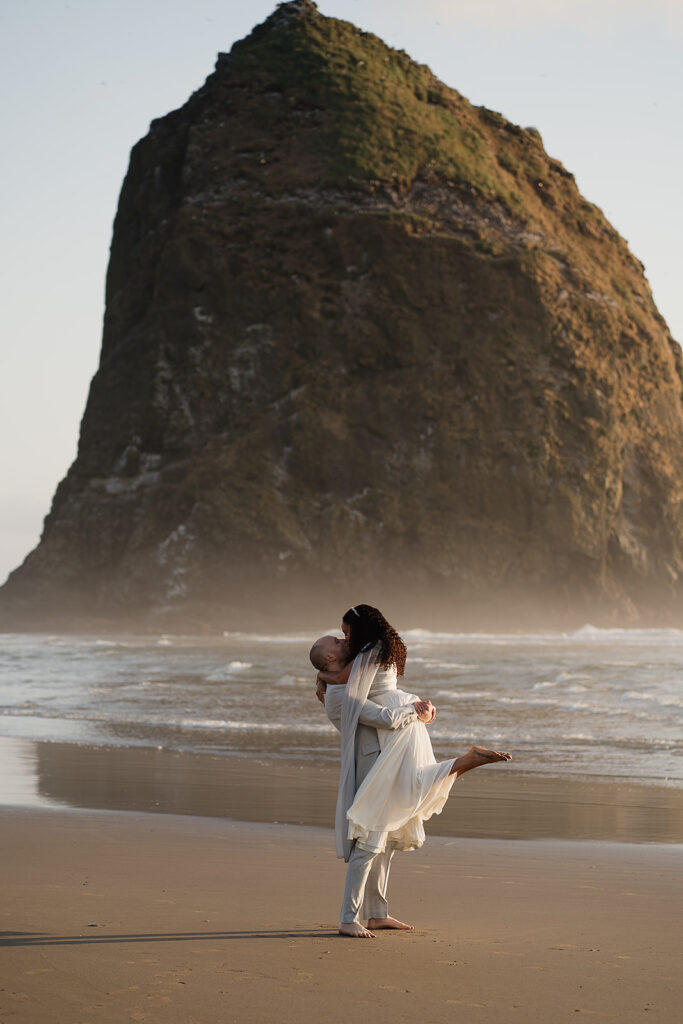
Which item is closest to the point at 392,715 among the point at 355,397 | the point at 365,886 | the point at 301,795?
the point at 365,886

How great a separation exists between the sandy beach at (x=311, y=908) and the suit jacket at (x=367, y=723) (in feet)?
2.27

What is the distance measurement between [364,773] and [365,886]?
51cm

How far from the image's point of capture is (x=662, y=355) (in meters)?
67.4

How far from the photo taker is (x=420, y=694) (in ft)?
54.9

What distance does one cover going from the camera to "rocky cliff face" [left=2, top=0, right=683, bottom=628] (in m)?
56.4

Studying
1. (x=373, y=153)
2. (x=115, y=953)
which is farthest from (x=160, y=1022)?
(x=373, y=153)

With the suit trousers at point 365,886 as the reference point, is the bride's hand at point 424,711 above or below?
above

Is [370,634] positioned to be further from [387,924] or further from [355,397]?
[355,397]

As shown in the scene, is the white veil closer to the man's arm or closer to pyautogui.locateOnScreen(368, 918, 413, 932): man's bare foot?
the man's arm

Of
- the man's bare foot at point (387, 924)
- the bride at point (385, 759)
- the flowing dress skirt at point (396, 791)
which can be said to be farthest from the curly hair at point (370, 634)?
the man's bare foot at point (387, 924)

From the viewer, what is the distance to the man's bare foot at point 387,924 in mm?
4867

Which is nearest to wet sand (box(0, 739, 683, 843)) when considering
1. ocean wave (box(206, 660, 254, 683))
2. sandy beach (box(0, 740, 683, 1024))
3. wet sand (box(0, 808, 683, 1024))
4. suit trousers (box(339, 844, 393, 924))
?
sandy beach (box(0, 740, 683, 1024))

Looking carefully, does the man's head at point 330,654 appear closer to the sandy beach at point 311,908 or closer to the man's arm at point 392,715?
the man's arm at point 392,715

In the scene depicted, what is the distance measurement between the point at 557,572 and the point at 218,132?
30706 millimetres
